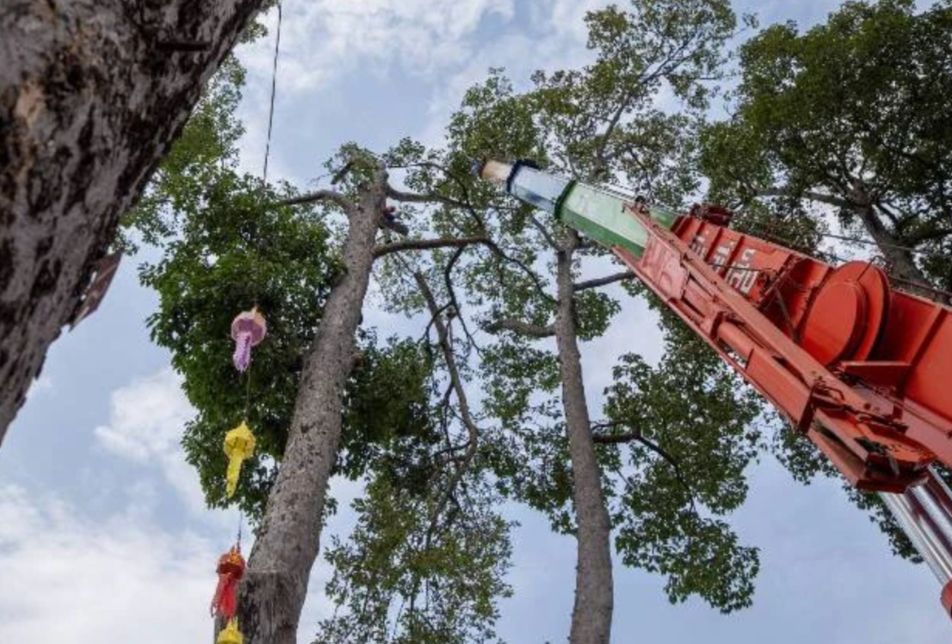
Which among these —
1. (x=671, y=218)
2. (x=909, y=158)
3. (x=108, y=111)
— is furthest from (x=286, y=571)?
(x=909, y=158)

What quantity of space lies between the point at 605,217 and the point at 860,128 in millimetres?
5620

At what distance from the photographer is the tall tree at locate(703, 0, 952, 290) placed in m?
11.6

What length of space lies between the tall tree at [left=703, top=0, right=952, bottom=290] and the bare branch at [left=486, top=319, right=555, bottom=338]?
330 cm

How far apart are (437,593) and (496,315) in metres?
6.11

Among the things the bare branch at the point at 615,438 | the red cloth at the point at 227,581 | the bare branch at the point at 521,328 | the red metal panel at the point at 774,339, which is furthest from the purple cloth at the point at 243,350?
the bare branch at the point at 521,328

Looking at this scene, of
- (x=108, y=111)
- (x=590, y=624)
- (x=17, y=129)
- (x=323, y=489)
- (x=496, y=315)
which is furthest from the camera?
(x=496, y=315)

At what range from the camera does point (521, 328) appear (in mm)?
13703

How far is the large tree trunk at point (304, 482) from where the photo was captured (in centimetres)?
593

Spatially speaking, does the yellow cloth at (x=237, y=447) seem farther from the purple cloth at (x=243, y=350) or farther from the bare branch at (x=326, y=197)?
the bare branch at (x=326, y=197)

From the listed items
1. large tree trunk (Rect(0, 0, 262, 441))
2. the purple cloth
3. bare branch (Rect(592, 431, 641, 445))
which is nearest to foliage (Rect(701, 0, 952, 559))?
bare branch (Rect(592, 431, 641, 445))

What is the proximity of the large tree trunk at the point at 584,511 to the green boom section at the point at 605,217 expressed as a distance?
279 centimetres

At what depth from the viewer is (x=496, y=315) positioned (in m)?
15.1

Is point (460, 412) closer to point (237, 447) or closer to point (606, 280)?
point (606, 280)

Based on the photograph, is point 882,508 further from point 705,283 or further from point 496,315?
point 705,283
